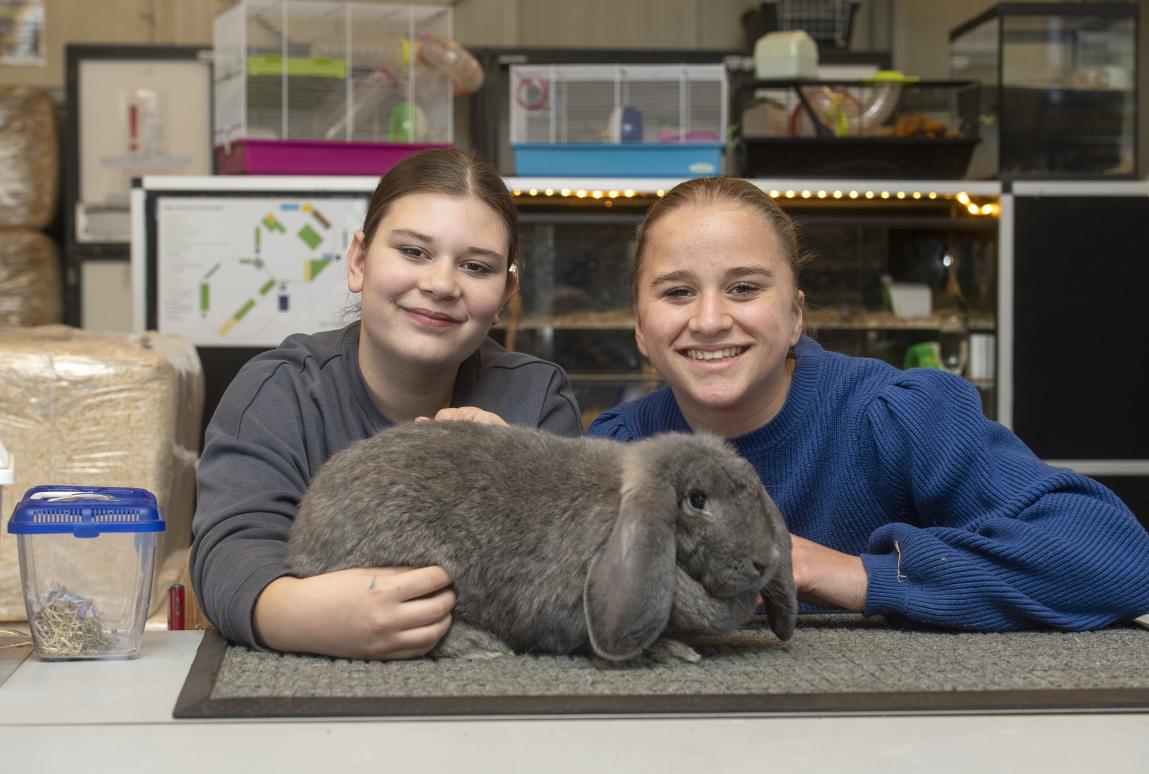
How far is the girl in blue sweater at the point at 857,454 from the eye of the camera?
116 centimetres

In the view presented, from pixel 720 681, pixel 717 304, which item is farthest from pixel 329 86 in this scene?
pixel 720 681

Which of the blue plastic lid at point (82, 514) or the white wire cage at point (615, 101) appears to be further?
the white wire cage at point (615, 101)

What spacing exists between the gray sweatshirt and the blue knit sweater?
0.53 ft

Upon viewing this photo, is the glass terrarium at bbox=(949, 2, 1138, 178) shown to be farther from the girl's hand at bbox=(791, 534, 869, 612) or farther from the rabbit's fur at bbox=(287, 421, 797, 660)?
the rabbit's fur at bbox=(287, 421, 797, 660)

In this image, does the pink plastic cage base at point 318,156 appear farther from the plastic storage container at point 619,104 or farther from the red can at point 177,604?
the red can at point 177,604

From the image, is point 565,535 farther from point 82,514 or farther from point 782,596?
point 82,514

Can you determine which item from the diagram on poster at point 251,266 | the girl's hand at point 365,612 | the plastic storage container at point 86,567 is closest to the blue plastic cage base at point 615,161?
the diagram on poster at point 251,266

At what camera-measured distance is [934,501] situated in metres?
1.35

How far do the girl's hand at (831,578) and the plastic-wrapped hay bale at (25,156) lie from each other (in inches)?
157

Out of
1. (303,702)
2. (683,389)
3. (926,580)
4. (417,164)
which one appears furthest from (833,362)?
(303,702)

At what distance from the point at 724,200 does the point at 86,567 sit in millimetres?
798

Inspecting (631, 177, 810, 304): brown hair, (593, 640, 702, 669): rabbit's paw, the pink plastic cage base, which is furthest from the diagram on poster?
(593, 640, 702, 669): rabbit's paw

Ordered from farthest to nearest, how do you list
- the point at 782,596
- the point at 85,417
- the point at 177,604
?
the point at 85,417 < the point at 177,604 < the point at 782,596

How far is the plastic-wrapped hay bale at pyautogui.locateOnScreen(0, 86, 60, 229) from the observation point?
14.4 ft
